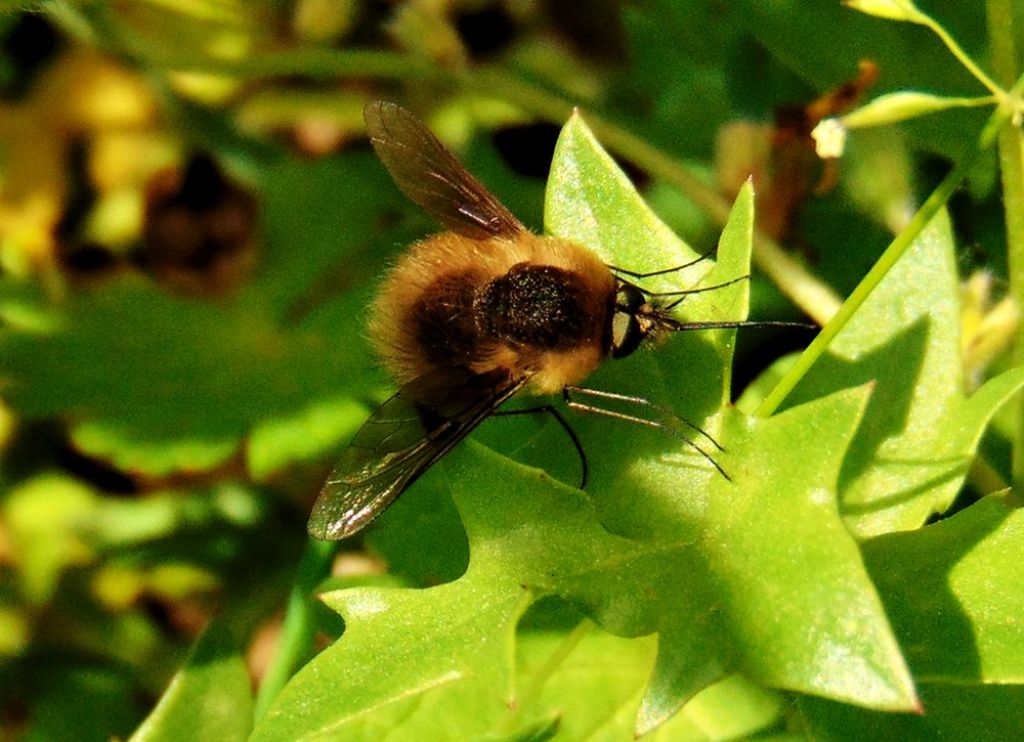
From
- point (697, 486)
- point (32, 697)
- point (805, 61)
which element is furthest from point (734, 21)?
point (32, 697)

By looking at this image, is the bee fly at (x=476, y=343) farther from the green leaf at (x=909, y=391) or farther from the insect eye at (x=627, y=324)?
the green leaf at (x=909, y=391)

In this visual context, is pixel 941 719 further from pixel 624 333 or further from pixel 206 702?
pixel 206 702

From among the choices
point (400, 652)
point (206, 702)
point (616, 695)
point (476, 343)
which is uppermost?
point (476, 343)

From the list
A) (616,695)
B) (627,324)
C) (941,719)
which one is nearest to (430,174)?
(627,324)

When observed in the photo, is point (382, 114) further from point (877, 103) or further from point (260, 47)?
point (260, 47)

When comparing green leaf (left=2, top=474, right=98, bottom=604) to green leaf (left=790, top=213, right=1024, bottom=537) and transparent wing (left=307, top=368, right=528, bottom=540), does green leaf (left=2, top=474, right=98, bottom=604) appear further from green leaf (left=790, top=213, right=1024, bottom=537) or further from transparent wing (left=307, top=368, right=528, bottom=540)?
green leaf (left=790, top=213, right=1024, bottom=537)

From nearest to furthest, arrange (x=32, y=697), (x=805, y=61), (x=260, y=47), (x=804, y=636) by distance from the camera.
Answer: (x=804, y=636)
(x=805, y=61)
(x=32, y=697)
(x=260, y=47)

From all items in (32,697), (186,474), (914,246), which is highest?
(914,246)
